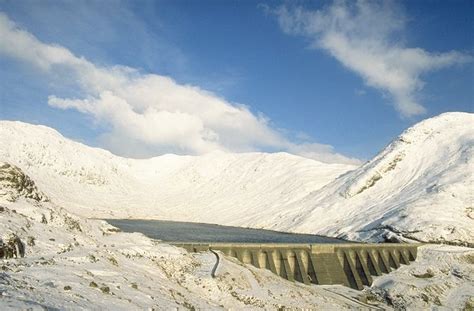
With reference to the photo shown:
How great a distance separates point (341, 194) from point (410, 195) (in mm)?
26627

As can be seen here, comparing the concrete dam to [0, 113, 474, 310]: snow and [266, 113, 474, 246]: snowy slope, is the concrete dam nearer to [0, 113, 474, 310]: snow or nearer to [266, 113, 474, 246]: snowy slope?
[0, 113, 474, 310]: snow

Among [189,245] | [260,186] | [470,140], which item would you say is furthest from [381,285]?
[260,186]

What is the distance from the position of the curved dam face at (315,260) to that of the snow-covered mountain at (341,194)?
24.8 meters

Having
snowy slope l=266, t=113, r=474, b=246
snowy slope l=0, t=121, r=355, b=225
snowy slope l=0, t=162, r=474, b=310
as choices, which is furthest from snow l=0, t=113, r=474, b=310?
snowy slope l=0, t=121, r=355, b=225

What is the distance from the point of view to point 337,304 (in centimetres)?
3572

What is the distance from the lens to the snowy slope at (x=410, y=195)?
86500 millimetres

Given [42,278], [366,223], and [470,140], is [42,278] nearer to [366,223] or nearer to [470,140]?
[366,223]

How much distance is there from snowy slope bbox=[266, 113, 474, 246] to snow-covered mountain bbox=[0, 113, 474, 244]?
30 centimetres

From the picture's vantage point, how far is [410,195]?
364 feet

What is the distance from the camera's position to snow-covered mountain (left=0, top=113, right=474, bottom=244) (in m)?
91.8

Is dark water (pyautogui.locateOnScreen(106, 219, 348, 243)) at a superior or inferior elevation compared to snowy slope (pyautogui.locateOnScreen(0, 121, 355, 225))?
inferior

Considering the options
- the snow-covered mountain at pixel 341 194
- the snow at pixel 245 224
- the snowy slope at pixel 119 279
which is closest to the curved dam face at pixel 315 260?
the snow at pixel 245 224

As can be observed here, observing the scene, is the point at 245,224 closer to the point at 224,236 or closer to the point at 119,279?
the point at 224,236

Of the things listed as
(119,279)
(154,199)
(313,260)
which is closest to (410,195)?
(313,260)
